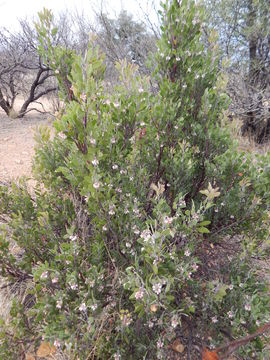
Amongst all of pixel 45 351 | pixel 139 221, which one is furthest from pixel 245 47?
pixel 45 351

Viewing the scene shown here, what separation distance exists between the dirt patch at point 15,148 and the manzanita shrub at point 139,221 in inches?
68.0

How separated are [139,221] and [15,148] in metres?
4.56

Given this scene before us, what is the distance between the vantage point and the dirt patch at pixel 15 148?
414 cm

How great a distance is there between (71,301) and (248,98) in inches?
217

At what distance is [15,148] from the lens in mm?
5281

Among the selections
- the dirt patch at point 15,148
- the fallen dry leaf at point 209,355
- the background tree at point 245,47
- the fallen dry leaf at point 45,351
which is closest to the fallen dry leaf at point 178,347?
the fallen dry leaf at point 209,355

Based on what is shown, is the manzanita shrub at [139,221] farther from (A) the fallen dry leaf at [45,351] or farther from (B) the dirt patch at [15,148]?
(B) the dirt patch at [15,148]

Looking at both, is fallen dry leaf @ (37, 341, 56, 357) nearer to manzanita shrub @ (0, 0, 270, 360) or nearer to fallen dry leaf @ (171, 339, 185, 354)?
manzanita shrub @ (0, 0, 270, 360)

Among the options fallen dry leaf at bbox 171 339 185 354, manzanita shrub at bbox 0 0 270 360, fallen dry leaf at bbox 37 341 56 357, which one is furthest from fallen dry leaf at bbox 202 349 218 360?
fallen dry leaf at bbox 37 341 56 357

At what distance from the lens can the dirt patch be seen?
13.6ft

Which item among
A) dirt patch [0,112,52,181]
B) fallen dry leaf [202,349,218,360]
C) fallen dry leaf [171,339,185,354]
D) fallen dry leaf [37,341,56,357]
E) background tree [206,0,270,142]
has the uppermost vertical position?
background tree [206,0,270,142]

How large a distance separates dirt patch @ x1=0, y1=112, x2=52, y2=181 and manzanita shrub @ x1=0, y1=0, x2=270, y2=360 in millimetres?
1726

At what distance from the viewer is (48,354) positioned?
1676 millimetres

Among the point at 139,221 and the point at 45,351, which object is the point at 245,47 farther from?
the point at 45,351
